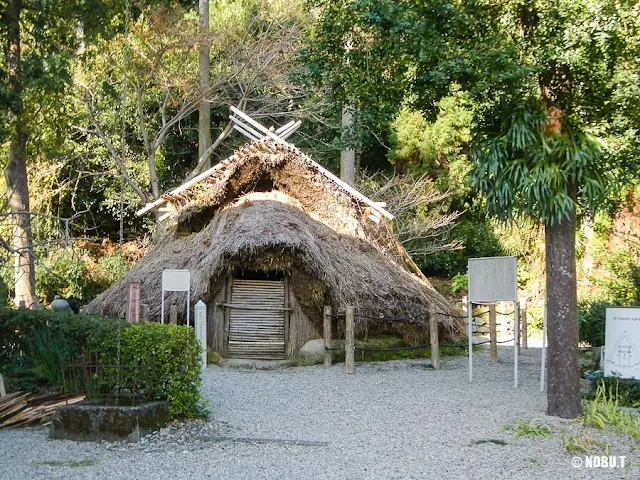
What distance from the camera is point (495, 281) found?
1175 centimetres

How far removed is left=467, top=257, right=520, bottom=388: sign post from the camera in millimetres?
11453

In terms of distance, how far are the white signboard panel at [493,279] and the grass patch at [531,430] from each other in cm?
351

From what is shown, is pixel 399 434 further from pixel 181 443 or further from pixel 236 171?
pixel 236 171

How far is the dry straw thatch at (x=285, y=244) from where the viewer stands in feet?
47.7

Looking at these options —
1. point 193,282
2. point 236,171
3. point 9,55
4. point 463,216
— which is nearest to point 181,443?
point 193,282

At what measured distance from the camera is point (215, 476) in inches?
250

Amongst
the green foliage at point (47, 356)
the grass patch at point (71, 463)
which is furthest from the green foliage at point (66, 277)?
the grass patch at point (71, 463)

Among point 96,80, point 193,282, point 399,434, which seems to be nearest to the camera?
point 399,434

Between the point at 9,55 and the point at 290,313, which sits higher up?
the point at 9,55

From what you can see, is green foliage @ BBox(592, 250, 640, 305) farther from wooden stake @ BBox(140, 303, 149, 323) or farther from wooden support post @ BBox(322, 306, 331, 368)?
wooden stake @ BBox(140, 303, 149, 323)

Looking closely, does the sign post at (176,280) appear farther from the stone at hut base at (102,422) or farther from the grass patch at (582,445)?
the grass patch at (582,445)

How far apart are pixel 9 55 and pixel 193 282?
279 inches

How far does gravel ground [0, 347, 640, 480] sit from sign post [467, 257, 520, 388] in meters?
1.41

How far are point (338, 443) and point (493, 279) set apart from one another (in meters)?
5.05
